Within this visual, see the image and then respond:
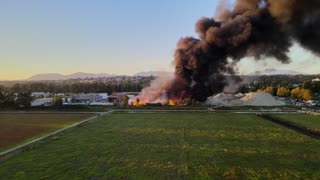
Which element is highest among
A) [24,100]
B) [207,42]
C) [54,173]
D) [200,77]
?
[207,42]

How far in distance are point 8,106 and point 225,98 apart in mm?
34593

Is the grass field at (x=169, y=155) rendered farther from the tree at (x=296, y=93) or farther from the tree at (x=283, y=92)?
the tree at (x=283, y=92)

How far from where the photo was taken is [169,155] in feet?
59.9

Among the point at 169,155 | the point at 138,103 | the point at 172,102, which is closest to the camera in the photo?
the point at 169,155

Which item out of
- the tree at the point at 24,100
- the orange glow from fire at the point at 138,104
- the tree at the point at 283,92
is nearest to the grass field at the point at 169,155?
the orange glow from fire at the point at 138,104

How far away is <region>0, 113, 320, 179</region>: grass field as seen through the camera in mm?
14727

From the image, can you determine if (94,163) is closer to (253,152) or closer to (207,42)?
(253,152)

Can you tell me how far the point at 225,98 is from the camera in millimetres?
58219

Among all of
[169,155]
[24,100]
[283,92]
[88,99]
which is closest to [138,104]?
[24,100]

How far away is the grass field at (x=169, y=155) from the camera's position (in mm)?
14727

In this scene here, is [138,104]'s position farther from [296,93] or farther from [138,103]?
[296,93]

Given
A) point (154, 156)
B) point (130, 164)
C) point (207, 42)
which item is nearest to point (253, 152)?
point (154, 156)

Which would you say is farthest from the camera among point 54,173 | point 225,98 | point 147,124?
point 225,98

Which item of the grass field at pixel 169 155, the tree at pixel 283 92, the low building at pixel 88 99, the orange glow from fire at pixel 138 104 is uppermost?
the tree at pixel 283 92
